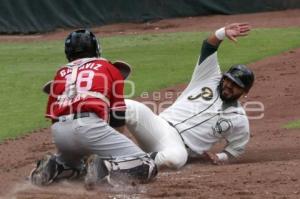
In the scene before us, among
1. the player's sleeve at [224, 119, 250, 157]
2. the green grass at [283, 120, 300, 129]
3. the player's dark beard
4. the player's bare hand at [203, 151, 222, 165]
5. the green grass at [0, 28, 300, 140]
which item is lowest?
the green grass at [0, 28, 300, 140]

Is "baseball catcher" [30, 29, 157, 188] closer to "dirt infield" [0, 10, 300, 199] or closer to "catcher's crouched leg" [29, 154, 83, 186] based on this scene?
"catcher's crouched leg" [29, 154, 83, 186]

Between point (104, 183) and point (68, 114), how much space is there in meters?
0.60

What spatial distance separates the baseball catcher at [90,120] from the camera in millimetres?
6289

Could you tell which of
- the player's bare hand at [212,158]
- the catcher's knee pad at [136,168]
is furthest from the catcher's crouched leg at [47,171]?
the player's bare hand at [212,158]

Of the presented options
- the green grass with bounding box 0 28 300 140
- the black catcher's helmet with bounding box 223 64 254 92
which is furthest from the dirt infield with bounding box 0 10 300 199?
the green grass with bounding box 0 28 300 140

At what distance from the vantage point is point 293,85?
1248 cm

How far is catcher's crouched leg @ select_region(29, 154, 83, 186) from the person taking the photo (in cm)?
640

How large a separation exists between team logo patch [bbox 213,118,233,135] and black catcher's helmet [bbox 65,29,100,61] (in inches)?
57.2

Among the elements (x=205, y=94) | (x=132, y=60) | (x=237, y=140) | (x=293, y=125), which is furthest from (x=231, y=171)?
(x=132, y=60)

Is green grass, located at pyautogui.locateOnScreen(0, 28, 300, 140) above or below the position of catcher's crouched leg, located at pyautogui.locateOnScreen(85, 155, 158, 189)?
below

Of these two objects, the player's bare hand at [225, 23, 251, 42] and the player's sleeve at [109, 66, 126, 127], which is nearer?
the player's sleeve at [109, 66, 126, 127]

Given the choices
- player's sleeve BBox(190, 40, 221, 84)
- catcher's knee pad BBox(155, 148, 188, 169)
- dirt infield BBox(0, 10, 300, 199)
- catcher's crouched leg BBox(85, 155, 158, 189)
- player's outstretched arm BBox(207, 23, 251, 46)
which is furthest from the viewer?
player's sleeve BBox(190, 40, 221, 84)

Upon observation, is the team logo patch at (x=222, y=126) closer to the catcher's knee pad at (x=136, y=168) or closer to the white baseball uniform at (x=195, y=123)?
the white baseball uniform at (x=195, y=123)

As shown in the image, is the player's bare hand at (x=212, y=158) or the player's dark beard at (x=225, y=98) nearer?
the player's bare hand at (x=212, y=158)
